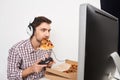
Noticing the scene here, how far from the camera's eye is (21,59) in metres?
1.64

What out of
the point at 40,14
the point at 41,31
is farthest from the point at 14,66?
the point at 40,14

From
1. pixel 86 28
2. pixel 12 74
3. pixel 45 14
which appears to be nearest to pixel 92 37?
pixel 86 28

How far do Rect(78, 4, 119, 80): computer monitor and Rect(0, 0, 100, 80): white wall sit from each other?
1.29m

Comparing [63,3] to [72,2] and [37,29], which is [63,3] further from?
[37,29]

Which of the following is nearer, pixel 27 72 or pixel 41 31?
pixel 27 72

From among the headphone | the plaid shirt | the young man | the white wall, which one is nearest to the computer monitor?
the young man

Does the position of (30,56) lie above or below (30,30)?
below

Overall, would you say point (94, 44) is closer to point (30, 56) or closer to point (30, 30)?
point (30, 56)

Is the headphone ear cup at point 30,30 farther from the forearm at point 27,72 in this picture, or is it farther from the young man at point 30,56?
the forearm at point 27,72

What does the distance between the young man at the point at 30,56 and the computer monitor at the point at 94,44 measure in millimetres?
813

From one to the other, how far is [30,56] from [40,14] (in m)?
0.49

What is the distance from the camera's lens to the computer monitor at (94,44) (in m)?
0.49

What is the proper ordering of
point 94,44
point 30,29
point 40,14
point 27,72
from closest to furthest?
point 94,44
point 27,72
point 30,29
point 40,14

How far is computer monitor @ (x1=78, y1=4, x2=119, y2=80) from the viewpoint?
49 cm
